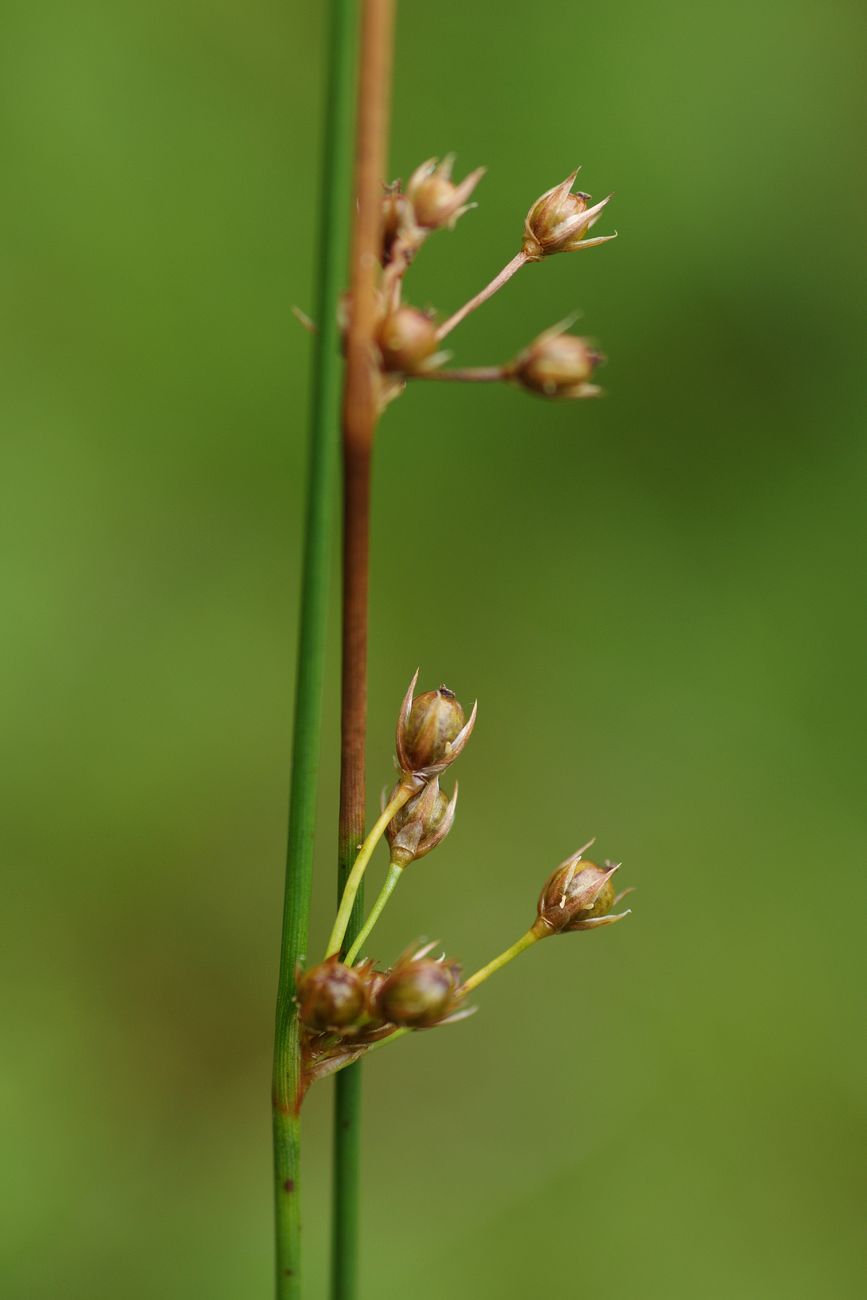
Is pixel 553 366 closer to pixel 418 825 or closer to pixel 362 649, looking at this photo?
pixel 362 649

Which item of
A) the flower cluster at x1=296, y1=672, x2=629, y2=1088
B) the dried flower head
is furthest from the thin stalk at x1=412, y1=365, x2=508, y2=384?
the dried flower head

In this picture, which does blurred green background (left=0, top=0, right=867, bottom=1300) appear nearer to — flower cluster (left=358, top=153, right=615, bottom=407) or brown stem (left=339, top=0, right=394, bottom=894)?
brown stem (left=339, top=0, right=394, bottom=894)

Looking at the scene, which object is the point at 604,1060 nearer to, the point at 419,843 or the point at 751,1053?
the point at 751,1053

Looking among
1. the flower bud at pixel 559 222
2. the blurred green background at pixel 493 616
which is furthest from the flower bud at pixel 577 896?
the blurred green background at pixel 493 616

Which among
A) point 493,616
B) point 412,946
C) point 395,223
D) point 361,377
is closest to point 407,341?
point 361,377

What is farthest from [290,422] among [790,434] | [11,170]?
[790,434]

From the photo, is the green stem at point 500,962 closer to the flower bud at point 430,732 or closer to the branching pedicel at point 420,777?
the branching pedicel at point 420,777
